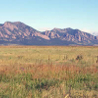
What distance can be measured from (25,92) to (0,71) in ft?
13.2

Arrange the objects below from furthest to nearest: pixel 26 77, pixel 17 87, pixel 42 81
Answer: pixel 26 77 → pixel 42 81 → pixel 17 87

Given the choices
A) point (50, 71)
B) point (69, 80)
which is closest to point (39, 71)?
point (50, 71)

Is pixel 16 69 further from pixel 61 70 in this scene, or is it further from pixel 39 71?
pixel 61 70

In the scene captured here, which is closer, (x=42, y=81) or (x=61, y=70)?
(x=42, y=81)

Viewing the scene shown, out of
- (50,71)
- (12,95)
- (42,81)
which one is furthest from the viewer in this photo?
(50,71)

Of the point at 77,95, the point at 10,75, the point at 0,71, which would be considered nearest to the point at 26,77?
the point at 10,75

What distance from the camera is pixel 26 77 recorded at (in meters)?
10.2

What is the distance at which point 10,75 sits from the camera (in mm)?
10398

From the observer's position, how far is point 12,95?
23.6 feet

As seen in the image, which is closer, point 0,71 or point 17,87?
point 17,87

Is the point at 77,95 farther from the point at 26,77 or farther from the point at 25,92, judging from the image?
the point at 26,77

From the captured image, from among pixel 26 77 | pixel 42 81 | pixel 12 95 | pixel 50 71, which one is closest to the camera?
pixel 12 95

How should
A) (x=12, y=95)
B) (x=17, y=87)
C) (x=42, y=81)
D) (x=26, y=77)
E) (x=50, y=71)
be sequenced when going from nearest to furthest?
(x=12, y=95) → (x=17, y=87) → (x=42, y=81) → (x=26, y=77) → (x=50, y=71)

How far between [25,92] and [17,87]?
75cm
